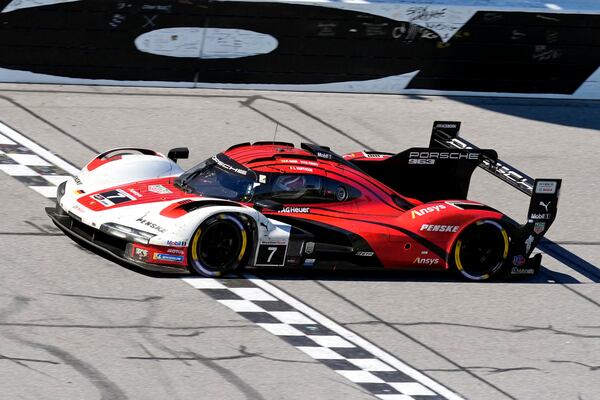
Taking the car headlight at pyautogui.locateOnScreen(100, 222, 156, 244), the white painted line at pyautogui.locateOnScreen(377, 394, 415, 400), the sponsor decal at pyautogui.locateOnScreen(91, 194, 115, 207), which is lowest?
the white painted line at pyautogui.locateOnScreen(377, 394, 415, 400)

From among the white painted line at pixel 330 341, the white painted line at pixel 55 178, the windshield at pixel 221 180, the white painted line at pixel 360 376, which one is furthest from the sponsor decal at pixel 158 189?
the white painted line at pixel 360 376

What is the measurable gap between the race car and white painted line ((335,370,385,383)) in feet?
6.68

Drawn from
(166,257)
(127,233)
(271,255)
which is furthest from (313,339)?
(127,233)

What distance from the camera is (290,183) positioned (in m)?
11.4

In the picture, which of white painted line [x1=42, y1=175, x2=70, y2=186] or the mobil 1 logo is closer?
the mobil 1 logo

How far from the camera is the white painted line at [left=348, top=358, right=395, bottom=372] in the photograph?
9484 millimetres

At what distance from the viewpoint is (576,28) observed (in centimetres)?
1888

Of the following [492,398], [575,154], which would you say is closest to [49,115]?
[575,154]

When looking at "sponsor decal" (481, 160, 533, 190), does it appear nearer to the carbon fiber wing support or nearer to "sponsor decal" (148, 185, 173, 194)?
the carbon fiber wing support

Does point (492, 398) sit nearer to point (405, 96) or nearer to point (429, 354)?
point (429, 354)

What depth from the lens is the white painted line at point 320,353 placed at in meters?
9.61

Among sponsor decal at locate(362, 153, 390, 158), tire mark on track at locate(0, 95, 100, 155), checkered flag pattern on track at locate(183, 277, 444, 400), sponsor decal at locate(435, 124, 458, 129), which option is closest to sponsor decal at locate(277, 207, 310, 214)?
checkered flag pattern on track at locate(183, 277, 444, 400)

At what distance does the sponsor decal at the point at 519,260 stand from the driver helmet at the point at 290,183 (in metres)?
2.35

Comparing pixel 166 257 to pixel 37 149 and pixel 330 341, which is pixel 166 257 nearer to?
pixel 330 341
